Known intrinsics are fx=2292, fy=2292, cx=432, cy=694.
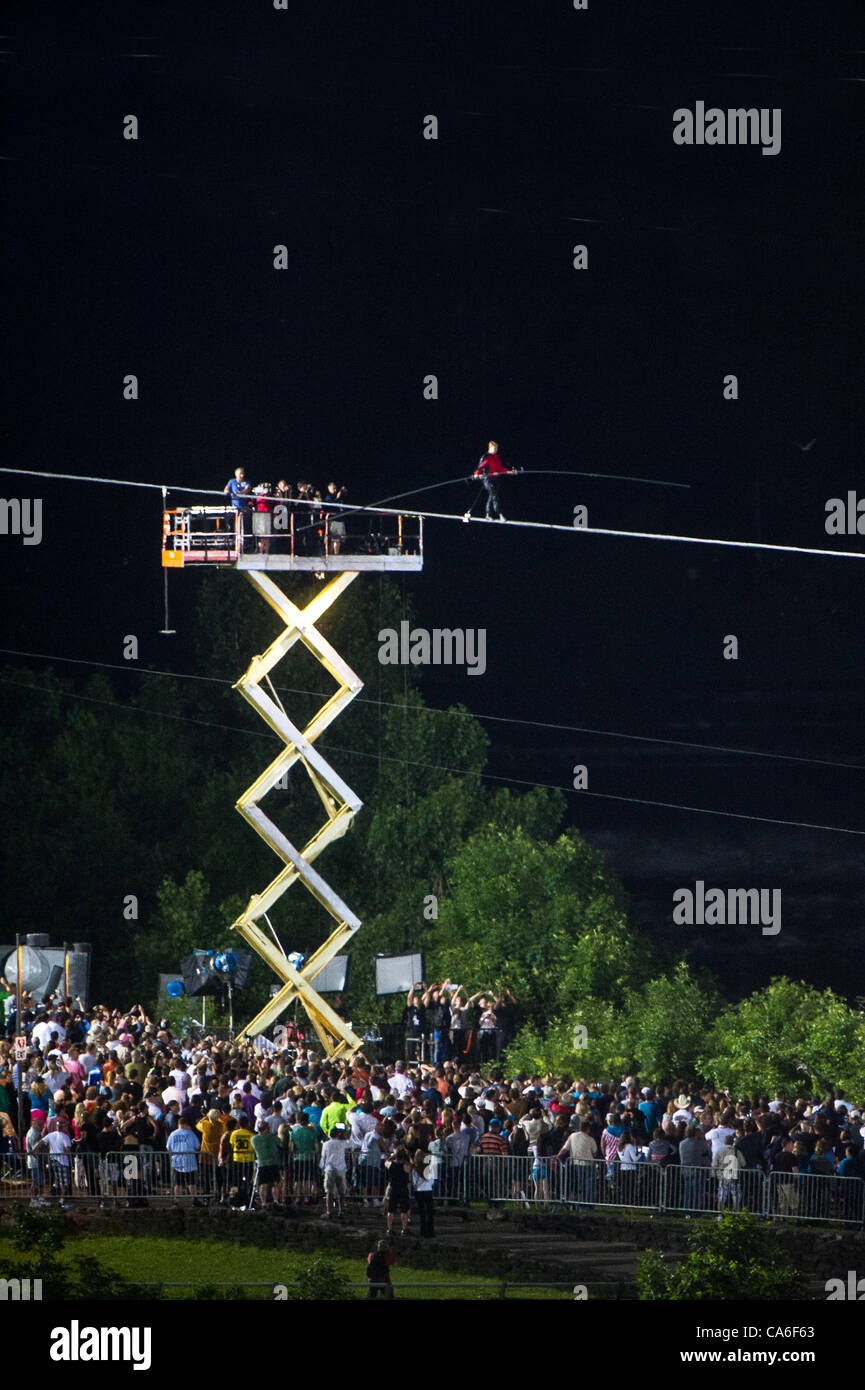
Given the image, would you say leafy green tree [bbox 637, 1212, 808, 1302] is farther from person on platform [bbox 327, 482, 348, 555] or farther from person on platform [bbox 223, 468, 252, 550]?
person on platform [bbox 327, 482, 348, 555]

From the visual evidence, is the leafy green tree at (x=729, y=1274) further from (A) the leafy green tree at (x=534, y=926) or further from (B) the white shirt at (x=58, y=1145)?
(A) the leafy green tree at (x=534, y=926)

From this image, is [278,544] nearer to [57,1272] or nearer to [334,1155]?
[334,1155]

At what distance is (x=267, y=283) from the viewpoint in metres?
42.4

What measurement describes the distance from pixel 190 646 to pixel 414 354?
9667 mm

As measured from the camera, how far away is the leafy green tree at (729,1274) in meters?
14.6

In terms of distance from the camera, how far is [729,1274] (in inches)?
577

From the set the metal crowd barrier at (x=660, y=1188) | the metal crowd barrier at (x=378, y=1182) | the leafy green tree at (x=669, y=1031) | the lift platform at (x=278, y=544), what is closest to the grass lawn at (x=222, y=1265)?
the metal crowd barrier at (x=378, y=1182)

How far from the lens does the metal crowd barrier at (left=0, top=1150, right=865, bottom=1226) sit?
19500mm

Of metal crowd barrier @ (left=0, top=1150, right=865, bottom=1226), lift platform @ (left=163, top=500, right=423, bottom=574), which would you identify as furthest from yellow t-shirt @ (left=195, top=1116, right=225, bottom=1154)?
lift platform @ (left=163, top=500, right=423, bottom=574)

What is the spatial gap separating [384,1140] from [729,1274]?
5.82 metres

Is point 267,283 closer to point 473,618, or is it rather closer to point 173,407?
point 173,407

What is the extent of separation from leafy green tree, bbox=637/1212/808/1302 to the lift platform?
1709 centimetres
